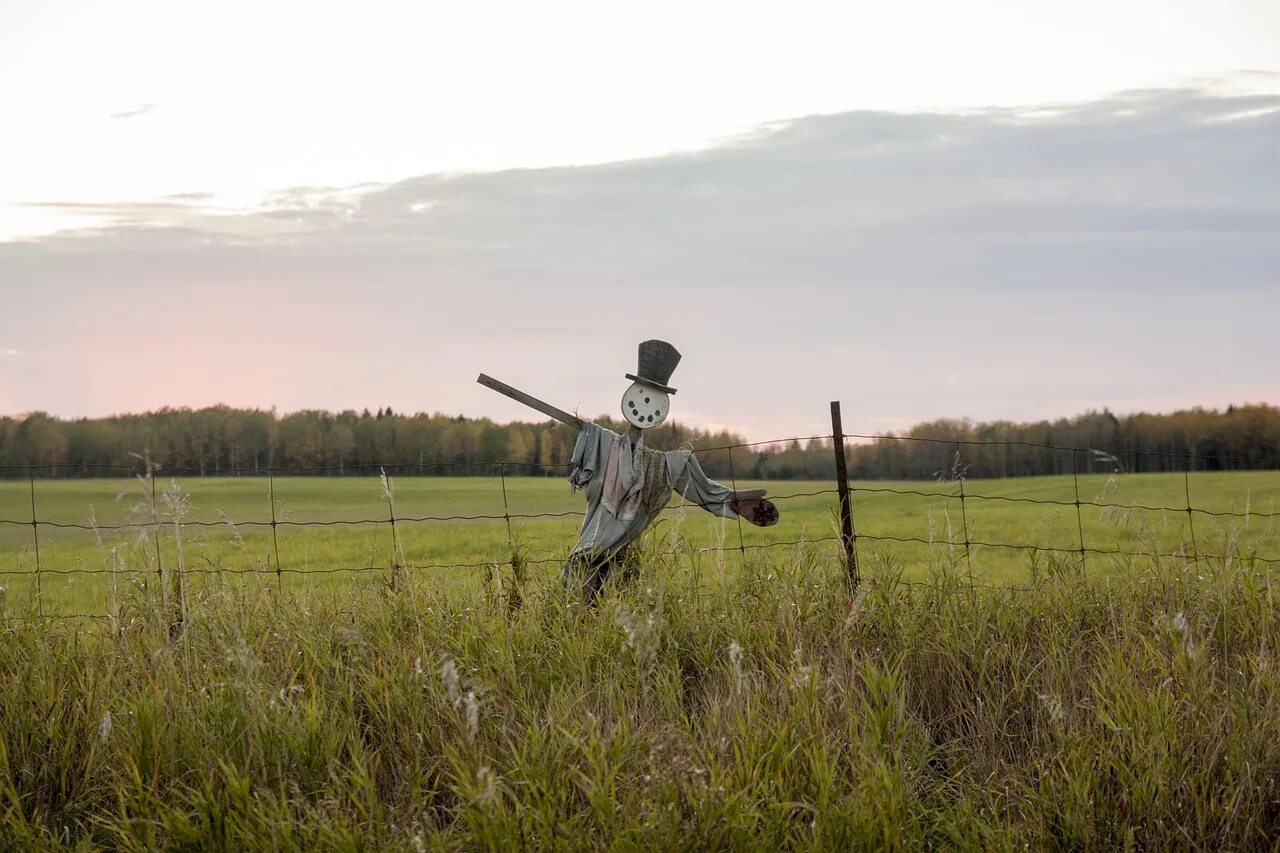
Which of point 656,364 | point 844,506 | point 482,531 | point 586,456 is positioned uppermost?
point 656,364

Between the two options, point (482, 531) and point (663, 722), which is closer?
point (663, 722)

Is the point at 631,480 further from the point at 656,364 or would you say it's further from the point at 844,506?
the point at 844,506

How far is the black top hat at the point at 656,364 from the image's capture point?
6555 mm

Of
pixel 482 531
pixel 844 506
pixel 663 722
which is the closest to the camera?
pixel 663 722

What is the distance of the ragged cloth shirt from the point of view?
6535 mm

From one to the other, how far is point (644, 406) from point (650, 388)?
129 millimetres

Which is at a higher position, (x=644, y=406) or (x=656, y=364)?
(x=656, y=364)

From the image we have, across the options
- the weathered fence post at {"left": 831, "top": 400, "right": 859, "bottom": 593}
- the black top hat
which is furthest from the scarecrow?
the weathered fence post at {"left": 831, "top": 400, "right": 859, "bottom": 593}

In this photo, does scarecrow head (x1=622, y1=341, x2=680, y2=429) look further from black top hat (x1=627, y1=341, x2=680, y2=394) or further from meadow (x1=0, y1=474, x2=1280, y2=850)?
meadow (x1=0, y1=474, x2=1280, y2=850)

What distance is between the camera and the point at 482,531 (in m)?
20.0

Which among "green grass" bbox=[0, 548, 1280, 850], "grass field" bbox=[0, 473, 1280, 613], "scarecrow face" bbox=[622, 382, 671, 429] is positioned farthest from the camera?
"grass field" bbox=[0, 473, 1280, 613]

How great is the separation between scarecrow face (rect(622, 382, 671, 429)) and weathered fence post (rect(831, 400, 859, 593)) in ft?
4.47

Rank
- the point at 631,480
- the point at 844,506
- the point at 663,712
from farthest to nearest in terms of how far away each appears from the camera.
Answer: the point at 844,506 → the point at 631,480 → the point at 663,712

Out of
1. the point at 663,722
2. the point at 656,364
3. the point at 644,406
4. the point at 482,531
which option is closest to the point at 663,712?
the point at 663,722
